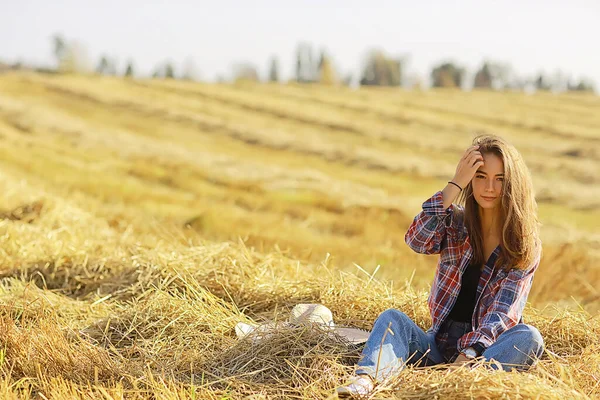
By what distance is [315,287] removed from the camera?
4.41m

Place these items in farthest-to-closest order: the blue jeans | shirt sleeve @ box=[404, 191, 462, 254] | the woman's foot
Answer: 1. shirt sleeve @ box=[404, 191, 462, 254]
2. the blue jeans
3. the woman's foot

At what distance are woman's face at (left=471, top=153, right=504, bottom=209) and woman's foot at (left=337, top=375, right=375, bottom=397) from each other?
0.99 meters

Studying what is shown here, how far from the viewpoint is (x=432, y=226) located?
3.37 meters

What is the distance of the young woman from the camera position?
3.04m

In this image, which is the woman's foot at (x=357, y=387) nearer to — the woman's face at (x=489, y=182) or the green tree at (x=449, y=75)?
the woman's face at (x=489, y=182)

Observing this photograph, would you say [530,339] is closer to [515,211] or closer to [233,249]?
[515,211]

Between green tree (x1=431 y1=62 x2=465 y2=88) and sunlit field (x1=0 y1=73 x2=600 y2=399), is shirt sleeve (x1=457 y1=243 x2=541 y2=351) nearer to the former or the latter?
sunlit field (x1=0 y1=73 x2=600 y2=399)

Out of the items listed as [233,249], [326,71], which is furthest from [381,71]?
[233,249]

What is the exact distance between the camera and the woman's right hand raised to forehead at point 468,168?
10.5 ft

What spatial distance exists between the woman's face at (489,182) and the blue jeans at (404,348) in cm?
57

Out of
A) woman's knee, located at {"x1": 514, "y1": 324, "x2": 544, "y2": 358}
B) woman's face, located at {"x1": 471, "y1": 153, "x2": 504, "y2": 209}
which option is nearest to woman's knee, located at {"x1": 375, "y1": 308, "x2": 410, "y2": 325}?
woman's knee, located at {"x1": 514, "y1": 324, "x2": 544, "y2": 358}

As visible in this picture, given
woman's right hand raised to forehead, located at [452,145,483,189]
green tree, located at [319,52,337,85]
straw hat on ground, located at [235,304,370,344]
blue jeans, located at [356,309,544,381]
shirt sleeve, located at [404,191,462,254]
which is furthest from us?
green tree, located at [319,52,337,85]

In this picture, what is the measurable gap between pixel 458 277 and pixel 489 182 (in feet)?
1.51

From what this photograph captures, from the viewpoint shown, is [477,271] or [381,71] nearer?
[477,271]
